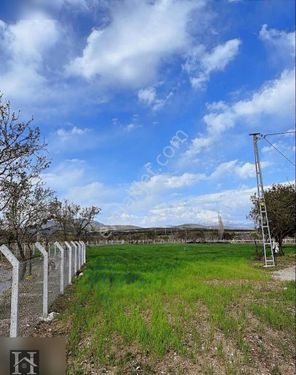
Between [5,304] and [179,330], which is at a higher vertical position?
[5,304]

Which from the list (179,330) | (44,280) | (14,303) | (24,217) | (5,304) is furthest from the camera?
(24,217)

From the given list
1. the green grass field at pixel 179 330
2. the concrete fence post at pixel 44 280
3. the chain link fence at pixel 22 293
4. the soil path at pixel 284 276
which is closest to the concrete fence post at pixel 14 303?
the chain link fence at pixel 22 293

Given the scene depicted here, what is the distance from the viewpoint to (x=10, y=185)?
9.90 m

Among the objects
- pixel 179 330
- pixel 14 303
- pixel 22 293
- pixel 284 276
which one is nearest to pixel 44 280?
pixel 22 293

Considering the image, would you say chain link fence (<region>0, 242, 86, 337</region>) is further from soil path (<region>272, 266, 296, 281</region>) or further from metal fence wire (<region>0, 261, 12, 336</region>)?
soil path (<region>272, 266, 296, 281</region>)

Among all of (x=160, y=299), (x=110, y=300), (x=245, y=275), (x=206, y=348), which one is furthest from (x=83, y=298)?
(x=245, y=275)

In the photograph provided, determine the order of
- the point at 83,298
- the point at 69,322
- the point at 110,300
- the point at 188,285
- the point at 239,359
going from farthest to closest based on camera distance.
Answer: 1. the point at 188,285
2. the point at 83,298
3. the point at 110,300
4. the point at 69,322
5. the point at 239,359

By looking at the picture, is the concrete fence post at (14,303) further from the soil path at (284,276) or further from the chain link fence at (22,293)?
the soil path at (284,276)

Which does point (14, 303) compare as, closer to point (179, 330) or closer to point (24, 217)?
point (179, 330)

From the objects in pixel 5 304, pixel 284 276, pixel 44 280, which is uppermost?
pixel 44 280

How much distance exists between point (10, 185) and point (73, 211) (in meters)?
35.6

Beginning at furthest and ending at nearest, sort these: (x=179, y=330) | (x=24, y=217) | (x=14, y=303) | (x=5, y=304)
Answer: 1. (x=24, y=217)
2. (x=179, y=330)
3. (x=5, y=304)
4. (x=14, y=303)

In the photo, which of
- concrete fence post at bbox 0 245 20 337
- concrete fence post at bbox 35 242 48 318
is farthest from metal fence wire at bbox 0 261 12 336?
concrete fence post at bbox 35 242 48 318

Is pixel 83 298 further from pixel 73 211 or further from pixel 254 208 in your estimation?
pixel 73 211
